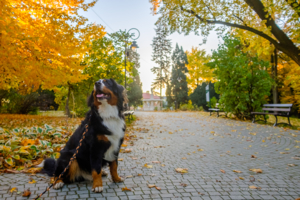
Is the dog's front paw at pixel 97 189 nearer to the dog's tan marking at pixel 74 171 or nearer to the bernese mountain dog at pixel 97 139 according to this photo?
the bernese mountain dog at pixel 97 139

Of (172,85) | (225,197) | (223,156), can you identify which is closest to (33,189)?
(225,197)

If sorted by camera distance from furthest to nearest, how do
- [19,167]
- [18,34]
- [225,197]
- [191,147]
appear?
[191,147], [18,34], [19,167], [225,197]

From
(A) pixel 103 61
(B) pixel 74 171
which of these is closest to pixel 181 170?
(B) pixel 74 171

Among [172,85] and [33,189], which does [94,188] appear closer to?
[33,189]

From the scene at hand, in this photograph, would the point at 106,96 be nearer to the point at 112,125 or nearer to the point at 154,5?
the point at 112,125

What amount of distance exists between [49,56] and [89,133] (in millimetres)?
5347

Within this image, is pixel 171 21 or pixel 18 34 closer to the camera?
pixel 18 34

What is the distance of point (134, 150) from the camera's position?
218 inches

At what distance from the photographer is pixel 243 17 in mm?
7414

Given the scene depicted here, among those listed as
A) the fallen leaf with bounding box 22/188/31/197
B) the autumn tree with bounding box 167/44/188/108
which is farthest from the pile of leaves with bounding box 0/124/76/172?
the autumn tree with bounding box 167/44/188/108

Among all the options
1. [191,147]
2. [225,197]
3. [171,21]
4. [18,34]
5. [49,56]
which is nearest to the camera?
[225,197]

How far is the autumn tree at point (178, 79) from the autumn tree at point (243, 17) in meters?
31.0

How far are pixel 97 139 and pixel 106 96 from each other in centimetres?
60

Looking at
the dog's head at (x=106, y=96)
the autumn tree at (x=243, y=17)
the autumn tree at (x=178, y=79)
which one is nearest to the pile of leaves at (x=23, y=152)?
the dog's head at (x=106, y=96)
